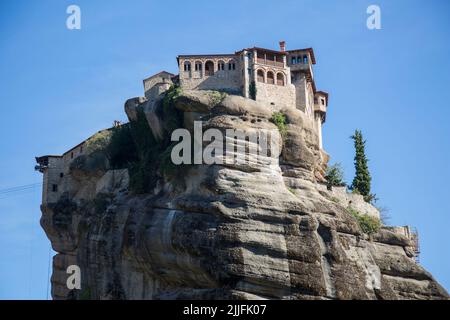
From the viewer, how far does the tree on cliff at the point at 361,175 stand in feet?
247

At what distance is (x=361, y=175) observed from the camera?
75.9 metres

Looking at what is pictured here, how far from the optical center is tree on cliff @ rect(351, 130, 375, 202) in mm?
75188

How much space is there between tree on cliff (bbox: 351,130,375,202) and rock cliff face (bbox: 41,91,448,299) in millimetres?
6538

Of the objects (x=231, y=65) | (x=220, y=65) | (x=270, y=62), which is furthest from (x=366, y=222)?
(x=220, y=65)

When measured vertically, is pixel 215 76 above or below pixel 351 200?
above

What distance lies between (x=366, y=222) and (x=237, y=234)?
12.4m

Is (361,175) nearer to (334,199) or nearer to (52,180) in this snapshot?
(334,199)

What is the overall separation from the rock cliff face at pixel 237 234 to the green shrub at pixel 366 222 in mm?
502

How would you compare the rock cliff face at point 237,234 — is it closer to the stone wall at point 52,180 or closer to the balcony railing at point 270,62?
the balcony railing at point 270,62

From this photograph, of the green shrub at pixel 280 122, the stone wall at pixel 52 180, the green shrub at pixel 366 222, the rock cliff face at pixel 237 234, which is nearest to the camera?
the rock cliff face at pixel 237 234

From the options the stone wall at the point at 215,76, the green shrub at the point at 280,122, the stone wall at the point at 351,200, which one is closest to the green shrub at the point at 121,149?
the stone wall at the point at 215,76

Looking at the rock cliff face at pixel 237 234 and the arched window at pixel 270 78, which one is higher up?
the arched window at pixel 270 78
